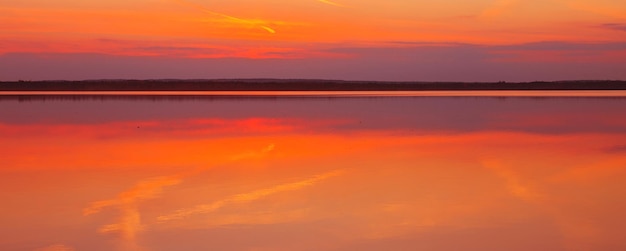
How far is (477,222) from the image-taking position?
19.4 feet

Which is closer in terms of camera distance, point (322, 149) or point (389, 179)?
point (389, 179)

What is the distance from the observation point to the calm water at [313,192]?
5.41 meters

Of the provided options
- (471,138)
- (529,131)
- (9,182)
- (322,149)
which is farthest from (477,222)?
A: (529,131)

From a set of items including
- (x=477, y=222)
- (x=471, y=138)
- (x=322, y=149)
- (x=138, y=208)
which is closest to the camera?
(x=477, y=222)

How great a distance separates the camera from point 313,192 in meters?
7.14

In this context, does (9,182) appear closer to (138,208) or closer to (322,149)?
(138,208)

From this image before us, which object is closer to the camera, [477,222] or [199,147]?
[477,222]

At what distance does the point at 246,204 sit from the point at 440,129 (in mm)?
8310

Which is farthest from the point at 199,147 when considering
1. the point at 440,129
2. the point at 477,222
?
the point at 477,222

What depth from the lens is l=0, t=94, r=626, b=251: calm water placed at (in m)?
5.41

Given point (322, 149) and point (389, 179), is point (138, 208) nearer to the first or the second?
point (389, 179)

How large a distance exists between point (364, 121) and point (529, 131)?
12.4ft

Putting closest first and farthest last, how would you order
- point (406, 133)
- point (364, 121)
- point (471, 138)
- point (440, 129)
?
point (471, 138)
point (406, 133)
point (440, 129)
point (364, 121)

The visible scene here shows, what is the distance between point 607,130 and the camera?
1428cm
